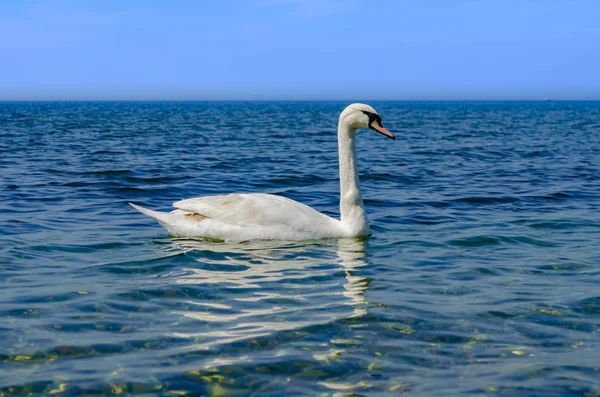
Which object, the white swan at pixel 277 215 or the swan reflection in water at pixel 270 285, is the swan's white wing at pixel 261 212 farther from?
the swan reflection in water at pixel 270 285

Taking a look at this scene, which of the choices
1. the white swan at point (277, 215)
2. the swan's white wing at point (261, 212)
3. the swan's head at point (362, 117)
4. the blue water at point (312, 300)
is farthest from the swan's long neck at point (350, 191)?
the blue water at point (312, 300)

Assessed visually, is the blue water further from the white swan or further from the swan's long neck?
the swan's long neck

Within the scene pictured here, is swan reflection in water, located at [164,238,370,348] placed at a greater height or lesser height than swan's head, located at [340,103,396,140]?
lesser

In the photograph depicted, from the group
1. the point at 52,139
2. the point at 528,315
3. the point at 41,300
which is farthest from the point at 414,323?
the point at 52,139

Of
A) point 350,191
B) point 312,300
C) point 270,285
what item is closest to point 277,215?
point 350,191

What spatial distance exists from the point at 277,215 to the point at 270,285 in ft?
7.91

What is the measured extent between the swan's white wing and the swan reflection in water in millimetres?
273

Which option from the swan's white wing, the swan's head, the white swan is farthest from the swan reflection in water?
the swan's head

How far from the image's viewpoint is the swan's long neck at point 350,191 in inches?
451

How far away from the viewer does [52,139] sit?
3619 centimetres

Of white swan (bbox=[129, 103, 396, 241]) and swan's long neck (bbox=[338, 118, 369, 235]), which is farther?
swan's long neck (bbox=[338, 118, 369, 235])

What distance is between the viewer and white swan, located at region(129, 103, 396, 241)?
10898 millimetres

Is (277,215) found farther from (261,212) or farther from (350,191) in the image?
(350,191)

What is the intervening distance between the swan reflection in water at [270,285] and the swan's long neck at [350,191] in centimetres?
23
